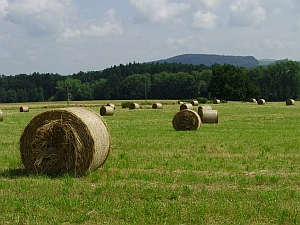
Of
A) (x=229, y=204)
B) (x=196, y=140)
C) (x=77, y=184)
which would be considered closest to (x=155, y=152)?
(x=196, y=140)

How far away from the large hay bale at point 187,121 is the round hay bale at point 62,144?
1195cm

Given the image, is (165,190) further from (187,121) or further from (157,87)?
(157,87)

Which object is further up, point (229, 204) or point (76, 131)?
point (76, 131)

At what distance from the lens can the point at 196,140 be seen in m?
17.1

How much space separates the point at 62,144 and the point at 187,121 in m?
12.6

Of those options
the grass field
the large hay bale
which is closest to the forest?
the large hay bale

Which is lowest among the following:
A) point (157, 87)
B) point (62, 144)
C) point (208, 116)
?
point (208, 116)

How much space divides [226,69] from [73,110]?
311ft

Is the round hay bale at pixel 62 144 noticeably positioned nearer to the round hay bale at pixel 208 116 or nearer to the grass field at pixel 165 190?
the grass field at pixel 165 190

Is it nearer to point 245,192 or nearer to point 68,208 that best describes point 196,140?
point 245,192

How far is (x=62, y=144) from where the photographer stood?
34.0 ft

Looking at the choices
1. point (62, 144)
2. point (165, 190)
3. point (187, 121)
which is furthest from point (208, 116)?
point (165, 190)

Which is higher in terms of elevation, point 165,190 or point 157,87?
point 157,87

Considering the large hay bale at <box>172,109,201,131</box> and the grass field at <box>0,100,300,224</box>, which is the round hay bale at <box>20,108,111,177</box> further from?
the large hay bale at <box>172,109,201,131</box>
